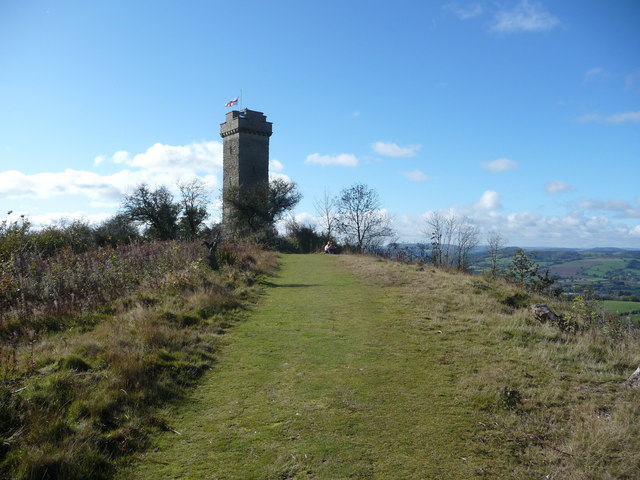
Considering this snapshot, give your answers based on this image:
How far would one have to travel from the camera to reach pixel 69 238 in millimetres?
16391

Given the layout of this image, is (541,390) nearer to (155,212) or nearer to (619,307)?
(619,307)

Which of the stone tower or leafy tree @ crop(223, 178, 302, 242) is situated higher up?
the stone tower

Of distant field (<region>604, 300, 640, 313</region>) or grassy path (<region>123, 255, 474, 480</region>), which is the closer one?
grassy path (<region>123, 255, 474, 480</region>)

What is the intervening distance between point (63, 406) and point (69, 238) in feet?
47.5

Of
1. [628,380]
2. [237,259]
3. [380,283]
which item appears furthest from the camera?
[237,259]

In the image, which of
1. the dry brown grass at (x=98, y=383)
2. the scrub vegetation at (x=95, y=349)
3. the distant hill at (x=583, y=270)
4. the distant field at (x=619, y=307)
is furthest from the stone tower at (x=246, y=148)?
the dry brown grass at (x=98, y=383)

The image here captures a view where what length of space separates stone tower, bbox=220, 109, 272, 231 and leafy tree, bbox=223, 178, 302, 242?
3.93 m

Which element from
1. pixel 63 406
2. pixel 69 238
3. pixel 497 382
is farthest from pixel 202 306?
pixel 69 238

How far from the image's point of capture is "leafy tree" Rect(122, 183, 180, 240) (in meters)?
38.9

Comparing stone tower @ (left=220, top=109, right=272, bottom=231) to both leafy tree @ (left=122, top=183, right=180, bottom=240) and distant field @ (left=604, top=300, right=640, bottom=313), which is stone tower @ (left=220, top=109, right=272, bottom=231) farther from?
distant field @ (left=604, top=300, right=640, bottom=313)

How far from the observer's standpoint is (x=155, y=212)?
39.4 m

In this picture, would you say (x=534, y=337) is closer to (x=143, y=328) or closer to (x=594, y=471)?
(x=594, y=471)

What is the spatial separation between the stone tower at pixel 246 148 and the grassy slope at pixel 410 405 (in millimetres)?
38405

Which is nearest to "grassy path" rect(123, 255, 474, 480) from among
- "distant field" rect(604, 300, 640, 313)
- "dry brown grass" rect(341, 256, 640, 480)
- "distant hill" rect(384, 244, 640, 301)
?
"dry brown grass" rect(341, 256, 640, 480)
